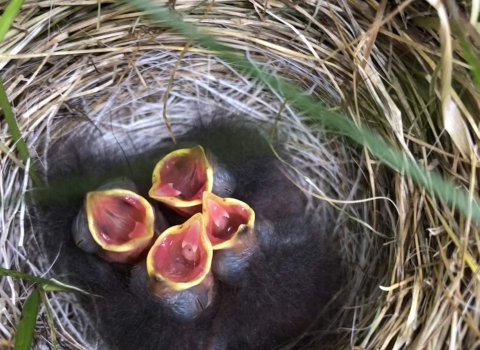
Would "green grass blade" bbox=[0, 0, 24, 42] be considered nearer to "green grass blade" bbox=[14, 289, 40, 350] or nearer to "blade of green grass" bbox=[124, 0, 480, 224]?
"blade of green grass" bbox=[124, 0, 480, 224]

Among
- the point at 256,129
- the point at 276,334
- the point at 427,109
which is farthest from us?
the point at 256,129

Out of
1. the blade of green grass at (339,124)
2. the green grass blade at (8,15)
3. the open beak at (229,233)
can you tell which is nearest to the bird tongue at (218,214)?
the open beak at (229,233)

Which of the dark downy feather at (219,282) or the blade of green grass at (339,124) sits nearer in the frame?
the blade of green grass at (339,124)

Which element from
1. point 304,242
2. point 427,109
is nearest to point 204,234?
point 304,242

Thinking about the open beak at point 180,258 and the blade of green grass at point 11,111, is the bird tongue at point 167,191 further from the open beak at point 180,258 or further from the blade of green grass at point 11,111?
the blade of green grass at point 11,111

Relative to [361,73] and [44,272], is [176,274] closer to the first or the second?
[44,272]

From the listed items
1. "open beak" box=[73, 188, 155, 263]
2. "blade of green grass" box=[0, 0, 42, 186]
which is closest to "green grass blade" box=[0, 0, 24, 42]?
"blade of green grass" box=[0, 0, 42, 186]
